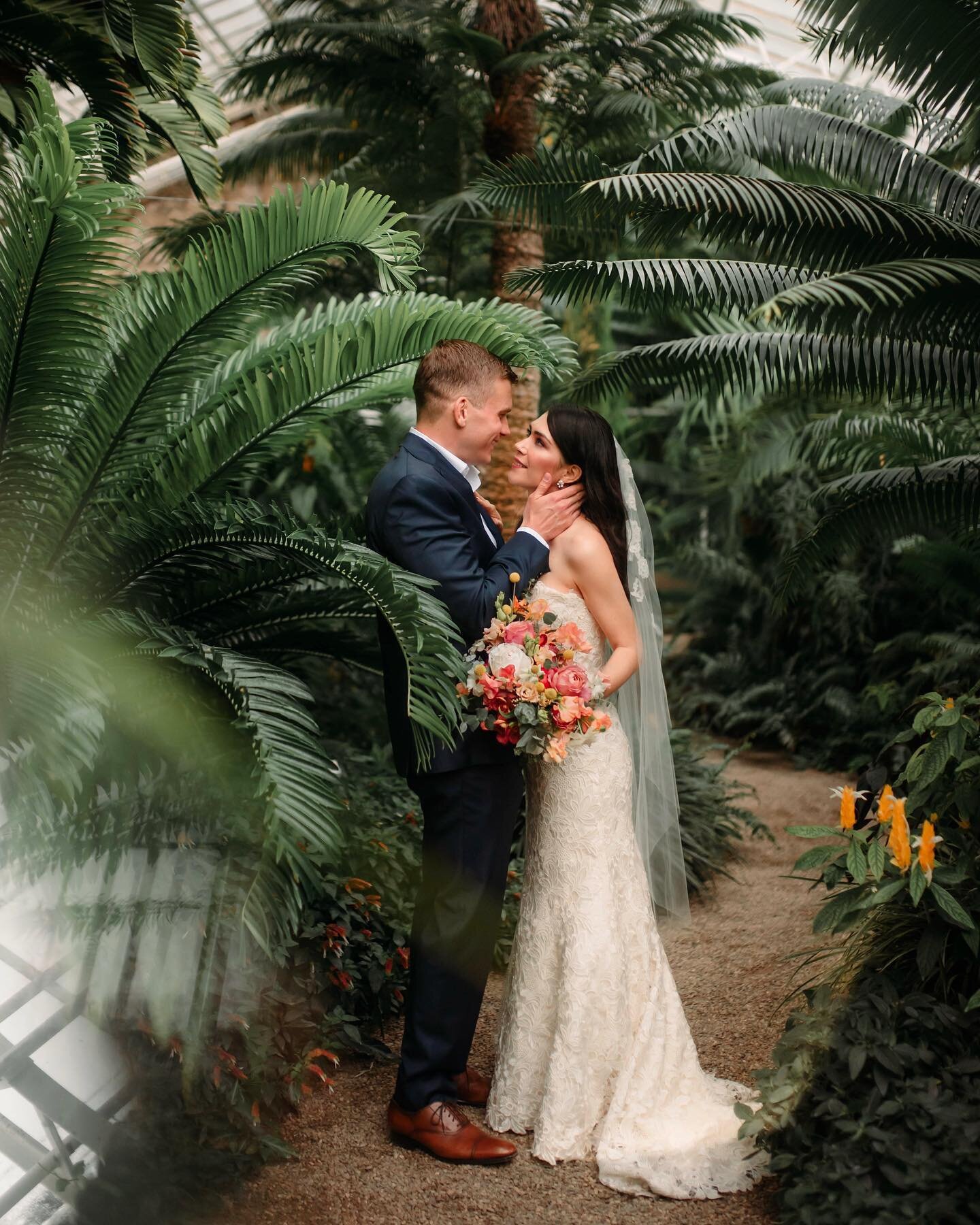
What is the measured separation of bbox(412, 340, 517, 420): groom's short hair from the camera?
9.75 feet

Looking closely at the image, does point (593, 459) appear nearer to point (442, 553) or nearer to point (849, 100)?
point (442, 553)

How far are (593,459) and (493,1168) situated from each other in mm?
1920

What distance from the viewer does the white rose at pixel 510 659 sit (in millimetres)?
2846

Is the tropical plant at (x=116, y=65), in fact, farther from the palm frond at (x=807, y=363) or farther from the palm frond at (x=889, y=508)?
the palm frond at (x=889, y=508)

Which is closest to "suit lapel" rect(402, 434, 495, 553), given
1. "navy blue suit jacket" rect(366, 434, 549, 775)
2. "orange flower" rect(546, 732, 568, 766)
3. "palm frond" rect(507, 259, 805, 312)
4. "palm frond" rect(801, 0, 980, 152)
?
"navy blue suit jacket" rect(366, 434, 549, 775)

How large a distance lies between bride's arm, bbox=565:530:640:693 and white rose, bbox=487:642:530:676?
0.30 metres

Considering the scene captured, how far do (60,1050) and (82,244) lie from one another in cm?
198

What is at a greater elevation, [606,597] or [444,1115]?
[606,597]

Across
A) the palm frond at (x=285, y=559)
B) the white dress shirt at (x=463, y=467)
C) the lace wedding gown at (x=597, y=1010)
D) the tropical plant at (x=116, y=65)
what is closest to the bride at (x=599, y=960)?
the lace wedding gown at (x=597, y=1010)

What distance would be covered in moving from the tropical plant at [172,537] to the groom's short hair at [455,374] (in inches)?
13.0

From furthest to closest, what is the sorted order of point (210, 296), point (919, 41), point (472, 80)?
point (472, 80), point (919, 41), point (210, 296)

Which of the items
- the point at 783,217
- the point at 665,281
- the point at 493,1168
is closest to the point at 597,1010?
the point at 493,1168

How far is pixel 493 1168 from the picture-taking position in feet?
9.39

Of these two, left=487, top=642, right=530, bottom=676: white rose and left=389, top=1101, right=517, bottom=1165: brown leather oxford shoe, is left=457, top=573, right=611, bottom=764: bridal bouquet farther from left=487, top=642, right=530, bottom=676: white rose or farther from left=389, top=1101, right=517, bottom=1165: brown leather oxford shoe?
left=389, top=1101, right=517, bottom=1165: brown leather oxford shoe
